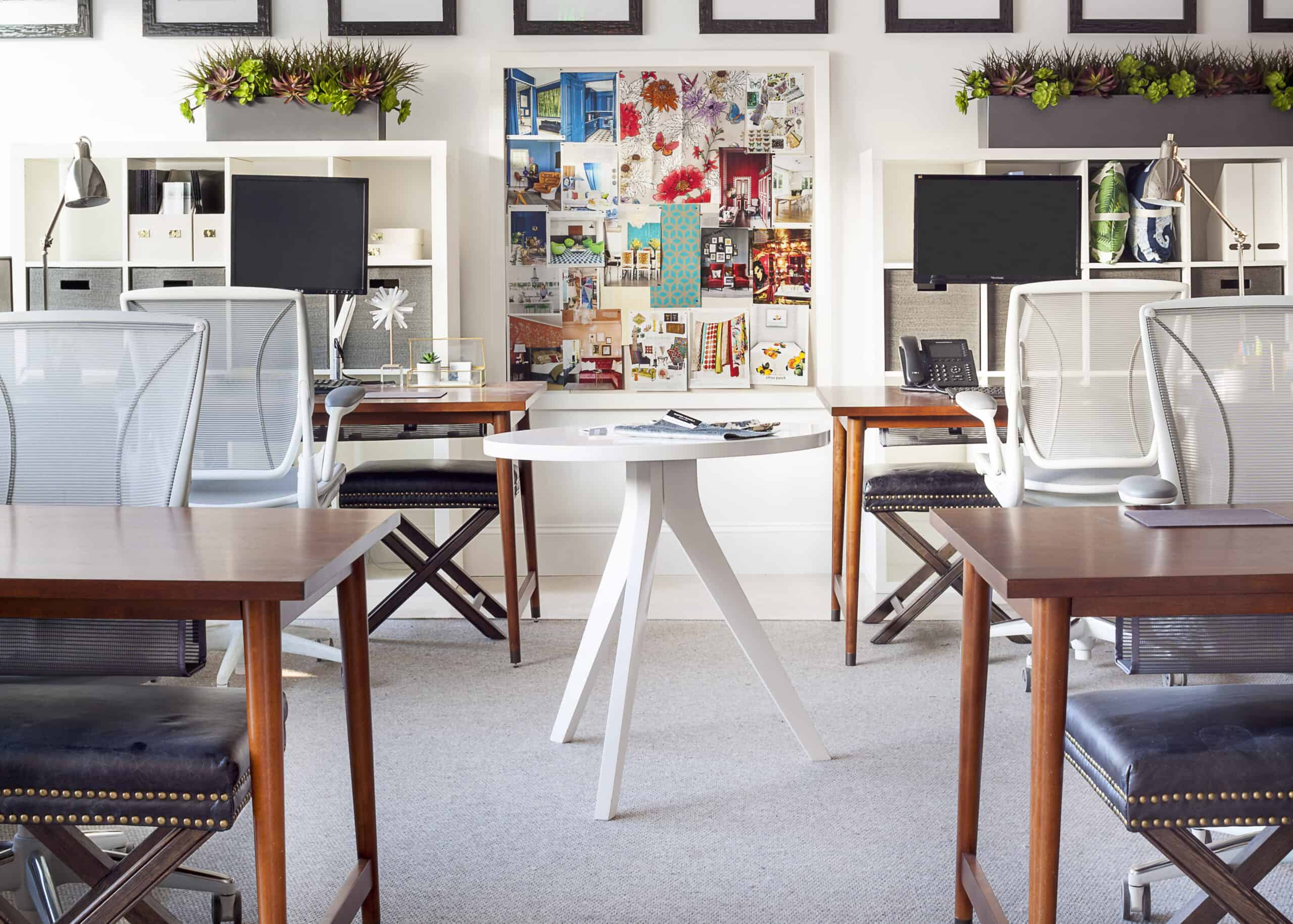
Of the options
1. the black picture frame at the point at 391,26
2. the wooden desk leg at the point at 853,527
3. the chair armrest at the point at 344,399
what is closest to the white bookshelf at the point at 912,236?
the wooden desk leg at the point at 853,527

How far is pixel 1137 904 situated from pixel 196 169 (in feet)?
13.0

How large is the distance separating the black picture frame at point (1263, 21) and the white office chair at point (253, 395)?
377cm

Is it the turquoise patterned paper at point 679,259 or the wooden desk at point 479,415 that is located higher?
the turquoise patterned paper at point 679,259

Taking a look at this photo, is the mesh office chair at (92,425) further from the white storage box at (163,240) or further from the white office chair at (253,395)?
the white storage box at (163,240)

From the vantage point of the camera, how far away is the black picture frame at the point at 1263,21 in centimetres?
A: 449

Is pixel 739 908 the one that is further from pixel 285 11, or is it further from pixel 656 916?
pixel 285 11

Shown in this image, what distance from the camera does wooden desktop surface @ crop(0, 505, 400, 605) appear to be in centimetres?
119

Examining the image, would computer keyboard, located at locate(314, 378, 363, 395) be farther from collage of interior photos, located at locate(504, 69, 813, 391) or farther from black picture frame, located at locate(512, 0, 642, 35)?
black picture frame, located at locate(512, 0, 642, 35)

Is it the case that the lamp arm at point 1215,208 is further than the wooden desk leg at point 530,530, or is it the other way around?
the wooden desk leg at point 530,530

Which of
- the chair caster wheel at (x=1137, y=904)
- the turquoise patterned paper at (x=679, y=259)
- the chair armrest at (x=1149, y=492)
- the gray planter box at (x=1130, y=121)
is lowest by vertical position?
the chair caster wheel at (x=1137, y=904)

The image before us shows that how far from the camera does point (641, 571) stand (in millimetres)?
2387

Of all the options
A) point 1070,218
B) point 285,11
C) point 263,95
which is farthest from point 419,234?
point 1070,218

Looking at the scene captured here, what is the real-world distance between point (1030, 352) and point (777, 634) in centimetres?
124

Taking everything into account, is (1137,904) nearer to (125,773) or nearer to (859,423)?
(125,773)
